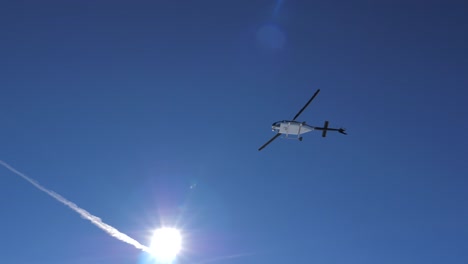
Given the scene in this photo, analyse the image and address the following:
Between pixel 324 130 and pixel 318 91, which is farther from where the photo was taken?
pixel 324 130

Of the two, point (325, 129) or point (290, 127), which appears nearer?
point (290, 127)

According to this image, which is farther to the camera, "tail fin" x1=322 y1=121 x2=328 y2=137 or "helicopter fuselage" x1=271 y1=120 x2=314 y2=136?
"tail fin" x1=322 y1=121 x2=328 y2=137


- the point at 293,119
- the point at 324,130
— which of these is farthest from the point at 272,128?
the point at 324,130

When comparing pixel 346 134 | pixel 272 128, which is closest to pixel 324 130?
pixel 346 134

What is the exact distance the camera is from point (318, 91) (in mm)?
116062

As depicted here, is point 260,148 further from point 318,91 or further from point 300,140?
point 318,91

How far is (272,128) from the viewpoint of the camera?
12256cm

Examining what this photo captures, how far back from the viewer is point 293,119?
403ft

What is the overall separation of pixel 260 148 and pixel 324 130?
59.8 ft

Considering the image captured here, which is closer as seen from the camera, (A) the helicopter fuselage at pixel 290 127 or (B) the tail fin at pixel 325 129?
(A) the helicopter fuselage at pixel 290 127

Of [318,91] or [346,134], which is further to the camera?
[346,134]

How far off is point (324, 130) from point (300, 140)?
32.2 ft

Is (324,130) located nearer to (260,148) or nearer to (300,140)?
(300,140)

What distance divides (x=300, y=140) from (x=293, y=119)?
224 inches
